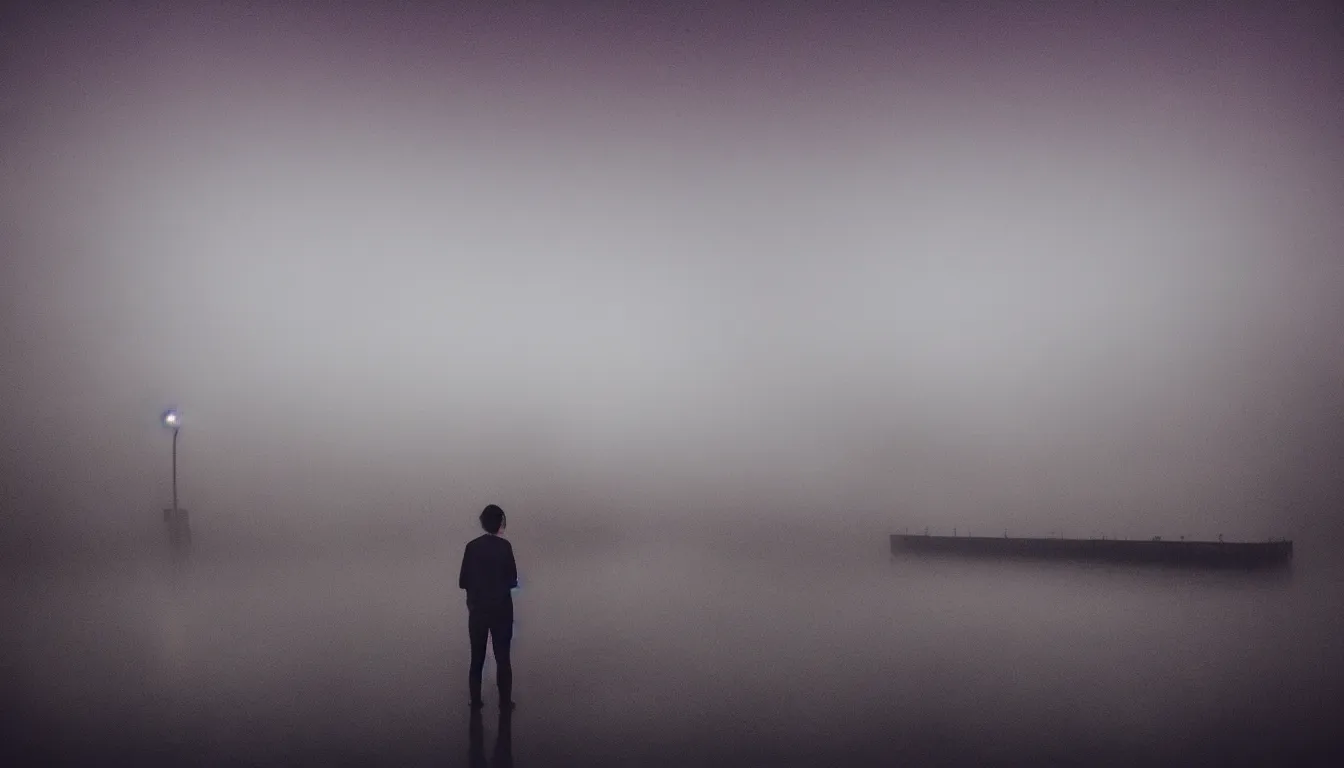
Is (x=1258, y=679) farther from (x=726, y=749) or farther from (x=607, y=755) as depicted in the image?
(x=607, y=755)

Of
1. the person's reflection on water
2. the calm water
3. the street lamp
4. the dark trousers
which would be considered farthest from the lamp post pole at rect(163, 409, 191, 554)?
the person's reflection on water

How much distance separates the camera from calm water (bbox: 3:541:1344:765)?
592cm

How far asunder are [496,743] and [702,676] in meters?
2.81

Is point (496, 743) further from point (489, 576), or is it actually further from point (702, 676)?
point (702, 676)

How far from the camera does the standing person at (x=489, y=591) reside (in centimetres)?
695

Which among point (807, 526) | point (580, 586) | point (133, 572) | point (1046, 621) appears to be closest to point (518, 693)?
point (1046, 621)

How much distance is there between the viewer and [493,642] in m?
7.10

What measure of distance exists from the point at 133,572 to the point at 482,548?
70.0 ft

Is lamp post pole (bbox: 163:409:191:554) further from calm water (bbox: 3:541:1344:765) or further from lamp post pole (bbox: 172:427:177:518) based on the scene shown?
calm water (bbox: 3:541:1344:765)

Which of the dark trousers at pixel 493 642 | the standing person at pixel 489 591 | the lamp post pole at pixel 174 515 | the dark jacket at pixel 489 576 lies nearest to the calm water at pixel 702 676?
the dark trousers at pixel 493 642

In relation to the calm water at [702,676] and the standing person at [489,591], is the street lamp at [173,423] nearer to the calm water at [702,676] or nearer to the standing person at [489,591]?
the calm water at [702,676]

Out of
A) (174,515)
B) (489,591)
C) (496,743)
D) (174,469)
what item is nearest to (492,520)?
(489,591)

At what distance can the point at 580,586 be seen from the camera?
18.2 meters

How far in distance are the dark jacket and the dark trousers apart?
0.24ft
